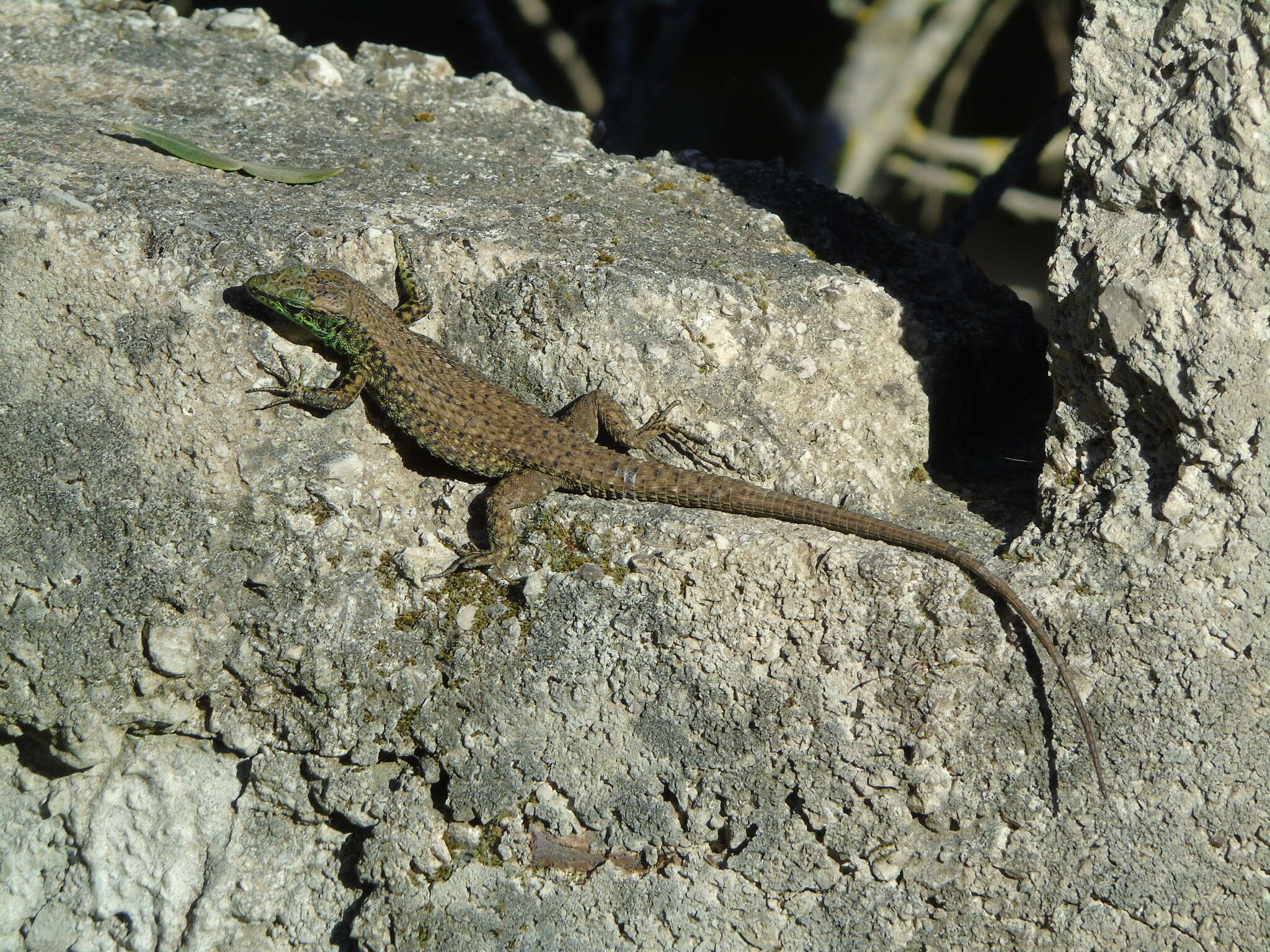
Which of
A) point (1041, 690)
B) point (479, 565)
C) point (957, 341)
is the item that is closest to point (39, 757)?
point (479, 565)

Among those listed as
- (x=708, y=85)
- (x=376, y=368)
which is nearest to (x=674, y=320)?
(x=376, y=368)

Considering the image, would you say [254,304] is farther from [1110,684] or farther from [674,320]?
[1110,684]

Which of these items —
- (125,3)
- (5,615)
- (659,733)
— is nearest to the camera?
(659,733)

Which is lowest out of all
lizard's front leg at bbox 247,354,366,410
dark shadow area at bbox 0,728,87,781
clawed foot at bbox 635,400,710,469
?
dark shadow area at bbox 0,728,87,781

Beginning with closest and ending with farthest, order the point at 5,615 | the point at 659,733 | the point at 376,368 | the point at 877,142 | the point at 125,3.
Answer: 1. the point at 659,733
2. the point at 5,615
3. the point at 376,368
4. the point at 125,3
5. the point at 877,142

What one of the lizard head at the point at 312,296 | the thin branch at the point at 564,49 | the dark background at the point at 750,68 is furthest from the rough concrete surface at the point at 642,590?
the dark background at the point at 750,68

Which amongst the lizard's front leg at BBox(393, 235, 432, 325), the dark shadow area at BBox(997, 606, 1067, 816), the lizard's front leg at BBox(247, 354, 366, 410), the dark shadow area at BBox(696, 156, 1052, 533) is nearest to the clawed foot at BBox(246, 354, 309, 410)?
the lizard's front leg at BBox(247, 354, 366, 410)

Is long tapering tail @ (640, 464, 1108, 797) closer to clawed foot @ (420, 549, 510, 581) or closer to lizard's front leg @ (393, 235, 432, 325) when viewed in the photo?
clawed foot @ (420, 549, 510, 581)
